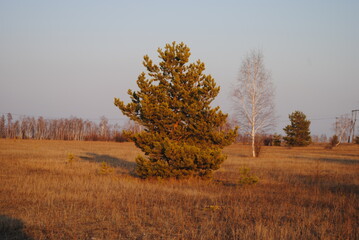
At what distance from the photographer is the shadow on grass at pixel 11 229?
5242 mm

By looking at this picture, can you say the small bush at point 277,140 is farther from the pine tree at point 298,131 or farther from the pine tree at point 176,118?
the pine tree at point 176,118

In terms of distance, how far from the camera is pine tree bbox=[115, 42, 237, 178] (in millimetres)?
12406

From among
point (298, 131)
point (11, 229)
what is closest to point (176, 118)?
point (11, 229)

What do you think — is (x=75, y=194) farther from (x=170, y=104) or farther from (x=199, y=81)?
(x=199, y=81)

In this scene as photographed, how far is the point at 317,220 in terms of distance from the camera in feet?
21.7

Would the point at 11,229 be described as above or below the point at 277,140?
below

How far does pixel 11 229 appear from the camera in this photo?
5609 millimetres

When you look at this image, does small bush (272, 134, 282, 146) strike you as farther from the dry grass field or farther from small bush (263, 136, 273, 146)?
the dry grass field

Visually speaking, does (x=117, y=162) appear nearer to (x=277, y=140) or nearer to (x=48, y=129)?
(x=277, y=140)

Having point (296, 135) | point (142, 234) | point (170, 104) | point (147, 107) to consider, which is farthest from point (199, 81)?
point (296, 135)

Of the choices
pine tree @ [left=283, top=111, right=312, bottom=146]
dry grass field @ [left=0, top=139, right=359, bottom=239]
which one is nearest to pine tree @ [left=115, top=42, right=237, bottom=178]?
dry grass field @ [left=0, top=139, right=359, bottom=239]

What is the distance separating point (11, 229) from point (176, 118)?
8.28 meters

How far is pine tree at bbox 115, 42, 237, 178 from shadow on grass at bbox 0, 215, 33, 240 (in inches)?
263

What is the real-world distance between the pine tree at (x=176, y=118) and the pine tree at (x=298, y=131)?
152ft
